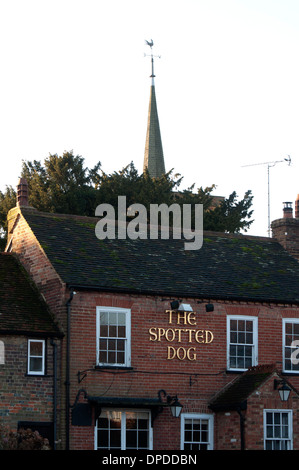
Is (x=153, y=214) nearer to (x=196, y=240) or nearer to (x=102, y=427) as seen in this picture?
(x=196, y=240)

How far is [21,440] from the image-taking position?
83.4 feet

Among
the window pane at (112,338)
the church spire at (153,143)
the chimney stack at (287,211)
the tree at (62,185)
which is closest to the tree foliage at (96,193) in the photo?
the tree at (62,185)

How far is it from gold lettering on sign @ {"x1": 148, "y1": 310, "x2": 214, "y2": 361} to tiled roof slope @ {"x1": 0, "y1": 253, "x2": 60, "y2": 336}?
11.1 ft

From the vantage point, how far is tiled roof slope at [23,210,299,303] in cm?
2988

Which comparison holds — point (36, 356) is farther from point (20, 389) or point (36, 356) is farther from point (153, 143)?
point (153, 143)

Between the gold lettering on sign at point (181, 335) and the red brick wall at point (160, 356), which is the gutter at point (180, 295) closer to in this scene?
the red brick wall at point (160, 356)

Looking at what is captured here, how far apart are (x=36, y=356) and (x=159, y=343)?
156 inches

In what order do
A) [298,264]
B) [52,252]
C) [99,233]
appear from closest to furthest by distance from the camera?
[52,252] → [99,233] → [298,264]

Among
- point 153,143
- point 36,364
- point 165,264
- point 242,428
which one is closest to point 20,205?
point 165,264

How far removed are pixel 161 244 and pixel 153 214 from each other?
1245cm

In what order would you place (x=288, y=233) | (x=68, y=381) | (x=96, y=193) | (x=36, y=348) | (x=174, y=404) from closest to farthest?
(x=68, y=381)
(x=36, y=348)
(x=174, y=404)
(x=288, y=233)
(x=96, y=193)
